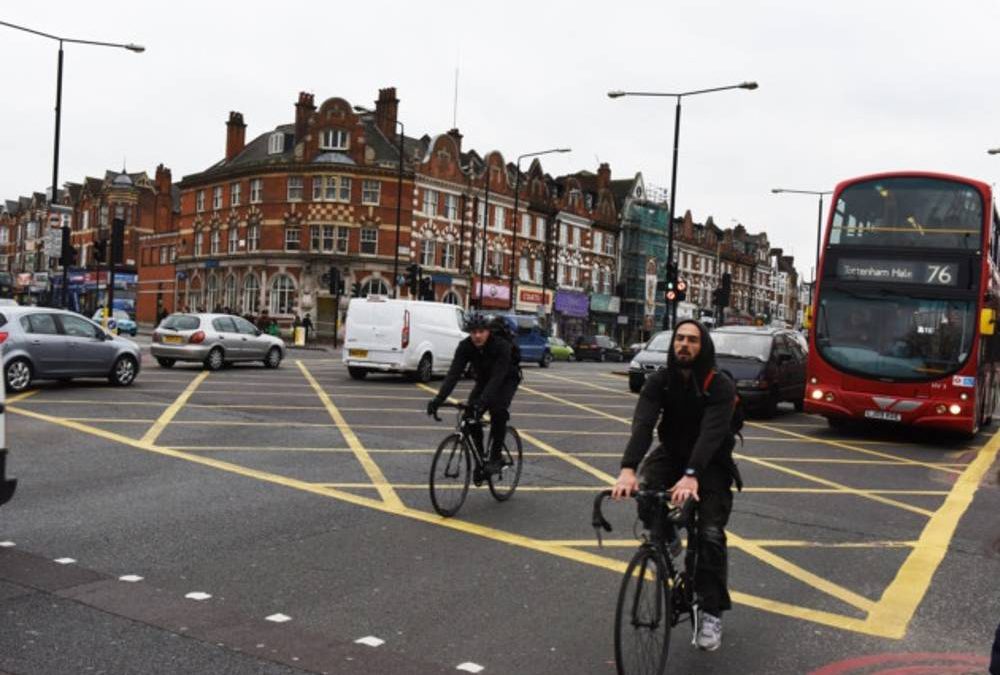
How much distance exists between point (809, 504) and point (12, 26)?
22745 millimetres

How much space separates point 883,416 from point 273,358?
53.2 feet

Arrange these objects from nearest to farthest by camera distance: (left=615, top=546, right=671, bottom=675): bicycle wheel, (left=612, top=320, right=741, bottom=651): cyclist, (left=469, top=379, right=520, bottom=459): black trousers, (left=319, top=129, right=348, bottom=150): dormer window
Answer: (left=615, top=546, right=671, bottom=675): bicycle wheel, (left=612, top=320, right=741, bottom=651): cyclist, (left=469, top=379, right=520, bottom=459): black trousers, (left=319, top=129, right=348, bottom=150): dormer window

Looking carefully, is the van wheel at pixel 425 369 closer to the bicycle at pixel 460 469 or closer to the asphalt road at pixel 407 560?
the asphalt road at pixel 407 560

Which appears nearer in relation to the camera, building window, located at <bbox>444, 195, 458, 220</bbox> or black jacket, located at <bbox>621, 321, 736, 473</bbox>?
black jacket, located at <bbox>621, 321, 736, 473</bbox>

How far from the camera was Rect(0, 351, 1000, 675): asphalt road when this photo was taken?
464cm

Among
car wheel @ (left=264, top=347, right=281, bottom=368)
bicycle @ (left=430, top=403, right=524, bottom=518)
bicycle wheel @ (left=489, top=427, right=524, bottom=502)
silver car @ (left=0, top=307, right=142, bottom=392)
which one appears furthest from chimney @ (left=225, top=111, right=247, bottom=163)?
bicycle @ (left=430, top=403, right=524, bottom=518)

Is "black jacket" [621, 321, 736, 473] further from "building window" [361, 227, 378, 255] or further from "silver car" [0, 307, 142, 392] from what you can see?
"building window" [361, 227, 378, 255]

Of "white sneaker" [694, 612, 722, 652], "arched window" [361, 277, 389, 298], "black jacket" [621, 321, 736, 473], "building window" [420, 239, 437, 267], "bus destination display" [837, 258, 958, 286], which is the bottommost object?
"white sneaker" [694, 612, 722, 652]

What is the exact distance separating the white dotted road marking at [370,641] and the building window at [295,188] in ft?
166

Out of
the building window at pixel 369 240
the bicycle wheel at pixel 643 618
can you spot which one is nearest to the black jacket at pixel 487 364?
the bicycle wheel at pixel 643 618

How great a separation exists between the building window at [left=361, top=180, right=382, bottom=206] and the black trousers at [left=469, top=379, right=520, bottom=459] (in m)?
46.2

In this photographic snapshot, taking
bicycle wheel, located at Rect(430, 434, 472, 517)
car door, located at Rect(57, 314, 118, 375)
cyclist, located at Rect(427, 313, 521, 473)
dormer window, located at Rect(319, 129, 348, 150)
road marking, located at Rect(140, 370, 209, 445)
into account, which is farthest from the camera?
dormer window, located at Rect(319, 129, 348, 150)

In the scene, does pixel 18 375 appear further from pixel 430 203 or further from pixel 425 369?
pixel 430 203

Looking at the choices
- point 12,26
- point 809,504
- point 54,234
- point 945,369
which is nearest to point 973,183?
point 945,369
